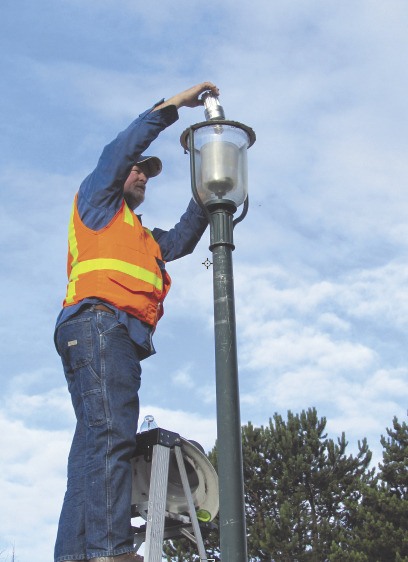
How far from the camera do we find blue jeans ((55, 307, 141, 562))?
130 inches

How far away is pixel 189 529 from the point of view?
3865mm

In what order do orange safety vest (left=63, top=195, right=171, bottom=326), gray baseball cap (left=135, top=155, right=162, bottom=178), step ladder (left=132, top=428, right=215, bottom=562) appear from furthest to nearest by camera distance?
gray baseball cap (left=135, top=155, right=162, bottom=178) < orange safety vest (left=63, top=195, right=171, bottom=326) < step ladder (left=132, top=428, right=215, bottom=562)

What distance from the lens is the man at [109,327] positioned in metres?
3.33

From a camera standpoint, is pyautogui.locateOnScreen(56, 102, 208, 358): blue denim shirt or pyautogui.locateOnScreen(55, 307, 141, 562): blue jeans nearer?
pyautogui.locateOnScreen(55, 307, 141, 562): blue jeans

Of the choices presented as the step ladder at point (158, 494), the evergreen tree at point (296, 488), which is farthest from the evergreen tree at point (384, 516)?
the step ladder at point (158, 494)

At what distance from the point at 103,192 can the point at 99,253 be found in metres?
0.32

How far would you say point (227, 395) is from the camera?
10.3ft

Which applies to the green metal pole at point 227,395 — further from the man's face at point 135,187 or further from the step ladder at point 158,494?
the man's face at point 135,187

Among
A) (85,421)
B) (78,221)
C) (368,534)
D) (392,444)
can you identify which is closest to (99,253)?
(78,221)

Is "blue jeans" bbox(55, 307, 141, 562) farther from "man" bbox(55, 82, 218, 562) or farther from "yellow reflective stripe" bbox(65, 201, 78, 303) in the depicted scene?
"yellow reflective stripe" bbox(65, 201, 78, 303)

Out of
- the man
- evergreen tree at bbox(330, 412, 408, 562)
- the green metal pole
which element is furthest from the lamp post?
evergreen tree at bbox(330, 412, 408, 562)

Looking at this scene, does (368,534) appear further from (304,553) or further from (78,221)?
(78,221)

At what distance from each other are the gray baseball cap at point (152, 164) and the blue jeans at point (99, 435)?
968mm

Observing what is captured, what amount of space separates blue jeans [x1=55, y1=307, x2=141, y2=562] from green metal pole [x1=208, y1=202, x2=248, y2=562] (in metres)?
0.52
